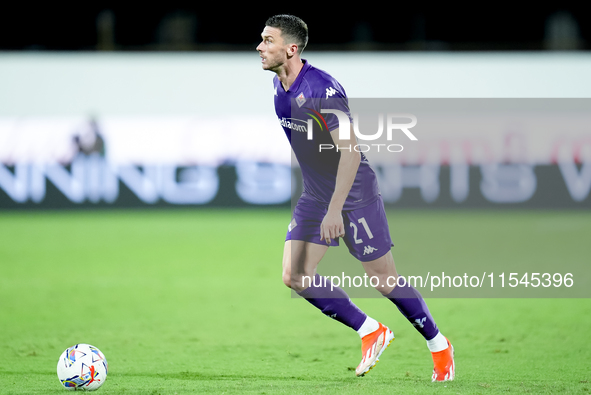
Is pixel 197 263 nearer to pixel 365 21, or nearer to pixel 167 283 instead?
pixel 167 283

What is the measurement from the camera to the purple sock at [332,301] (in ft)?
14.8

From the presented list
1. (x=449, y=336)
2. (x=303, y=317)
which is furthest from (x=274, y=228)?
(x=449, y=336)

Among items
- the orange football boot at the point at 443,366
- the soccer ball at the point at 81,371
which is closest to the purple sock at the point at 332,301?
the orange football boot at the point at 443,366

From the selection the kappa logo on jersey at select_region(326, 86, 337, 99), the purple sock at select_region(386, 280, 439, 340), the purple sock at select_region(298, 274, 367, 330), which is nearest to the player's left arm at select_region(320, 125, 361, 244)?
the kappa logo on jersey at select_region(326, 86, 337, 99)

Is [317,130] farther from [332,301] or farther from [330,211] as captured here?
[332,301]

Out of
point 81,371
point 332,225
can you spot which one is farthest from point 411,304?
point 81,371

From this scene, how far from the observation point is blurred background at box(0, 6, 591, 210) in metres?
14.5

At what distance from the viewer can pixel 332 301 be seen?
450cm

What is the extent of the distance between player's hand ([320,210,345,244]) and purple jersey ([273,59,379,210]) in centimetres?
16

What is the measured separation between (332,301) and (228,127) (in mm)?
10746

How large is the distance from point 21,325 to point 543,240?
7.95 metres

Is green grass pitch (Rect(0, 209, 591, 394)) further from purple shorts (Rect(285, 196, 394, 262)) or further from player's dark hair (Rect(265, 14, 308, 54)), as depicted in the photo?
player's dark hair (Rect(265, 14, 308, 54))

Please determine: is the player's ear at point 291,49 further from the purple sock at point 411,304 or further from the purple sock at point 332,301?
the purple sock at point 411,304

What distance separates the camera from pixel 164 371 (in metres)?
4.63
